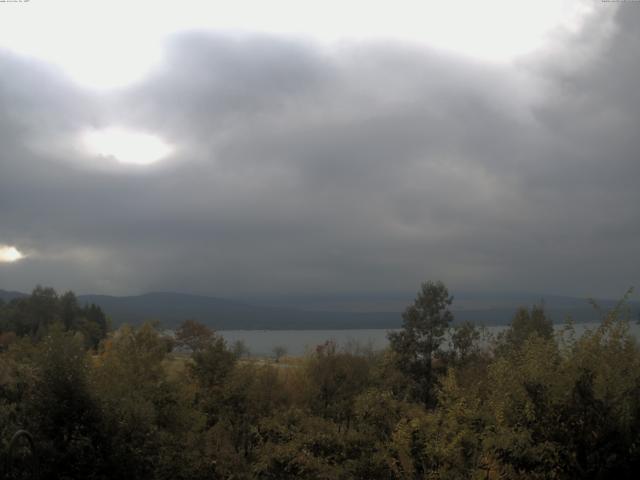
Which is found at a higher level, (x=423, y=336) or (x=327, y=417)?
(x=423, y=336)

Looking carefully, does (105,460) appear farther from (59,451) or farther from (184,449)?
(184,449)

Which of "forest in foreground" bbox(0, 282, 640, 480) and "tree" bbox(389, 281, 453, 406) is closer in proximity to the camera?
"forest in foreground" bbox(0, 282, 640, 480)

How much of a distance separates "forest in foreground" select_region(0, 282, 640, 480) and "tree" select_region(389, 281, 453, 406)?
82.3 inches

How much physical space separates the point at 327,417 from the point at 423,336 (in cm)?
1174

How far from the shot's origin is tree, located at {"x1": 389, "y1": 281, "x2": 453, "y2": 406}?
51156 mm

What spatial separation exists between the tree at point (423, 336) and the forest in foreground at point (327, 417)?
209 cm

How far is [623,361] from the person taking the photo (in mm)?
14820

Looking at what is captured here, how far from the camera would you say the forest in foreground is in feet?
44.2

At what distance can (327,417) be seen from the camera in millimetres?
45406

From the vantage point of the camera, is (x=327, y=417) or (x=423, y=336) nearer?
(x=327, y=417)

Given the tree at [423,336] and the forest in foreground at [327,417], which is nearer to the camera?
the forest in foreground at [327,417]

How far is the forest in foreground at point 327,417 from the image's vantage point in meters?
13.5

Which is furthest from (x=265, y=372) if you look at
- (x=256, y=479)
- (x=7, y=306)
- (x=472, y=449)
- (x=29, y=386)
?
Result: (x=7, y=306)

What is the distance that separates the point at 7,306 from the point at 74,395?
115910 mm
